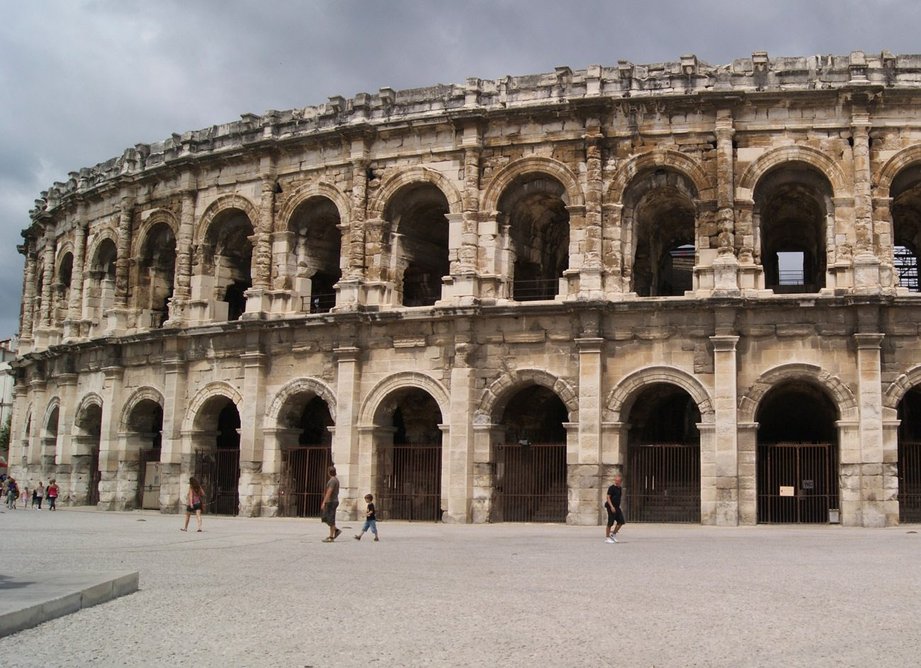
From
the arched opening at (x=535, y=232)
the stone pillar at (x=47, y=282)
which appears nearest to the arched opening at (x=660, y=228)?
the arched opening at (x=535, y=232)

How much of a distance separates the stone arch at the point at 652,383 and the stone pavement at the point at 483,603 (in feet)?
15.3

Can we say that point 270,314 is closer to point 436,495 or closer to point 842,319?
point 436,495

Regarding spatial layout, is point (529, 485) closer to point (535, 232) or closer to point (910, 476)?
point (535, 232)

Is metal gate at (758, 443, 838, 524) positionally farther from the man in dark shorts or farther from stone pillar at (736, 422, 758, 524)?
the man in dark shorts

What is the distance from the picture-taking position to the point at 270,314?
24703mm

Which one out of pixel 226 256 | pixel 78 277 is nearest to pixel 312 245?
pixel 226 256

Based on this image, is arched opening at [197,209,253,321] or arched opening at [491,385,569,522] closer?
arched opening at [491,385,569,522]

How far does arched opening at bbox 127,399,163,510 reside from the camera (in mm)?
27297

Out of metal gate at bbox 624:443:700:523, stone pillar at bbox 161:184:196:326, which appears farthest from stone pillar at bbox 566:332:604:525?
stone pillar at bbox 161:184:196:326

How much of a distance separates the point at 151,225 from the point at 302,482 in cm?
851

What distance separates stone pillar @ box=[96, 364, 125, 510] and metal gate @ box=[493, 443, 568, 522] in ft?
36.6

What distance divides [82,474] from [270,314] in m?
8.85

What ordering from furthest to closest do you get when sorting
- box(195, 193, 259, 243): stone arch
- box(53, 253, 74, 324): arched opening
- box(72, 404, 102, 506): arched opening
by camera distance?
box(53, 253, 74, 324): arched opening < box(72, 404, 102, 506): arched opening < box(195, 193, 259, 243): stone arch

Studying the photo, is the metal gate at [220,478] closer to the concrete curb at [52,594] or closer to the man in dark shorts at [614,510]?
the man in dark shorts at [614,510]
